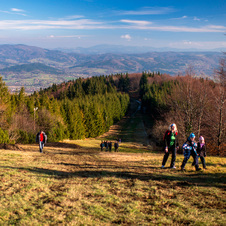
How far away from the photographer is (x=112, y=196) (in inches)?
346

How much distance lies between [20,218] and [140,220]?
387cm

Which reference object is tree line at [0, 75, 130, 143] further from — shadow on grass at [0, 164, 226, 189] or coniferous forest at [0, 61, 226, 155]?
shadow on grass at [0, 164, 226, 189]

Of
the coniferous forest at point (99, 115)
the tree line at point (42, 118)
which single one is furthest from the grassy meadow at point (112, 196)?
the tree line at point (42, 118)

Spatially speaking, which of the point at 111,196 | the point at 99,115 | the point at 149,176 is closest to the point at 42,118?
the point at 99,115

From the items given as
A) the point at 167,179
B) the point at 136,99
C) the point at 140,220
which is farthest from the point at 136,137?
the point at 136,99

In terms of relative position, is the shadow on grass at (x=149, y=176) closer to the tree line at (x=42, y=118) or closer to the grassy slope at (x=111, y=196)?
the grassy slope at (x=111, y=196)

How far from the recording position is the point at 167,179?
11.1 metres

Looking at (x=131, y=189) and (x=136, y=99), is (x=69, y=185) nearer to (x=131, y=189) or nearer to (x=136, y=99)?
(x=131, y=189)

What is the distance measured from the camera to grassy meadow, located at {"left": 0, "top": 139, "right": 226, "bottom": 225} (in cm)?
684

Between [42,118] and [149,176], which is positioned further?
[42,118]

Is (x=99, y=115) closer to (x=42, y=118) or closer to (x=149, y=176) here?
(x=42, y=118)

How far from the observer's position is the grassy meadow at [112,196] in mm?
6844

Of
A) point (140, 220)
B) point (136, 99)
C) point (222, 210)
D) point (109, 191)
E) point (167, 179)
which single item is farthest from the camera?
point (136, 99)

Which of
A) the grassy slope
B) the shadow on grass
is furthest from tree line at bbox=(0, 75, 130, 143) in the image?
the grassy slope
